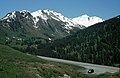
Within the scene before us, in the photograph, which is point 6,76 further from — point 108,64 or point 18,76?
point 108,64

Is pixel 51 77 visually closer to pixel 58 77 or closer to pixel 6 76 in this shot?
pixel 58 77

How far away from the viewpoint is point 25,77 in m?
42.2

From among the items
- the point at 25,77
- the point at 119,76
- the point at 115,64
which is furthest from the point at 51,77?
the point at 115,64

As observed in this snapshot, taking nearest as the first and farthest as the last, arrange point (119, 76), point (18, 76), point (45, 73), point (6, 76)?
point (6, 76) → point (18, 76) → point (45, 73) → point (119, 76)

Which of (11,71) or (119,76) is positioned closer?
(11,71)

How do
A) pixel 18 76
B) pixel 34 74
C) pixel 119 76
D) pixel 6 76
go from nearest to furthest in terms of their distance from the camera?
1. pixel 6 76
2. pixel 18 76
3. pixel 34 74
4. pixel 119 76

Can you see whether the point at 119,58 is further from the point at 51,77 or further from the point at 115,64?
the point at 51,77

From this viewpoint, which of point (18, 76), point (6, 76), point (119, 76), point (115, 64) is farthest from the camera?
point (115, 64)

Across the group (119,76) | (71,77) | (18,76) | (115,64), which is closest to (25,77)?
(18,76)

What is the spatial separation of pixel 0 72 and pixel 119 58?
170 meters

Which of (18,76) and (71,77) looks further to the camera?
(71,77)

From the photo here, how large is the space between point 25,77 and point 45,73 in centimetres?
1020

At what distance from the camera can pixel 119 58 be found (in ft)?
655

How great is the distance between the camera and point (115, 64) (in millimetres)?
196750
